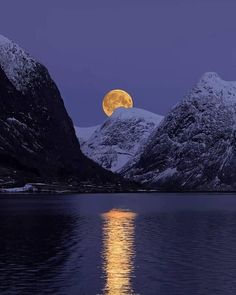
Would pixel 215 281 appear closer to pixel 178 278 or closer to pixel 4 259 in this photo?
pixel 178 278

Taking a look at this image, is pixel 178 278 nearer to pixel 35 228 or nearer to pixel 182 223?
pixel 35 228

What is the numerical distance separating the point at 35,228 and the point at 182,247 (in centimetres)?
4316

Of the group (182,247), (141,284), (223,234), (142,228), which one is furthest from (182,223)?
(141,284)

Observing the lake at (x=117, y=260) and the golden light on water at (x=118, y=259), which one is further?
the lake at (x=117, y=260)

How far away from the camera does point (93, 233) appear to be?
118 metres

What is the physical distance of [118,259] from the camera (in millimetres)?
80438

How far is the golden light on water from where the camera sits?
198ft

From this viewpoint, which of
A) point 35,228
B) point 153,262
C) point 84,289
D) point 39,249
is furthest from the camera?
point 35,228

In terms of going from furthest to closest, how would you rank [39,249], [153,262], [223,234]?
[223,234]
[39,249]
[153,262]

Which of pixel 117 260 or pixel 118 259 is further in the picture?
pixel 118 259

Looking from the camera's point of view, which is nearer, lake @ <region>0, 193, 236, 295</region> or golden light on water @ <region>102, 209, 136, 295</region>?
golden light on water @ <region>102, 209, 136, 295</region>

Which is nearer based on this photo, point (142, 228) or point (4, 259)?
point (4, 259)

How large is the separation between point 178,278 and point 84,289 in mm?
11551

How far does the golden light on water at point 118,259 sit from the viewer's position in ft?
198
